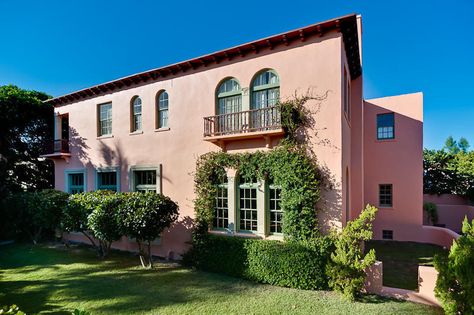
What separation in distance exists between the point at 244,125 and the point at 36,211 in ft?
35.3

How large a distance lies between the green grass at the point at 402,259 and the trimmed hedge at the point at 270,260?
7.95ft

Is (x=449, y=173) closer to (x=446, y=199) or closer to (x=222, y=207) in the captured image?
(x=446, y=199)

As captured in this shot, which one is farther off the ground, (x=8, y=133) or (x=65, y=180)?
(x=8, y=133)

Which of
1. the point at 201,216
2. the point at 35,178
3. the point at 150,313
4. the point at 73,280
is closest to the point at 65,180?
the point at 35,178

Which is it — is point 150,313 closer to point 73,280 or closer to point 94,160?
point 73,280

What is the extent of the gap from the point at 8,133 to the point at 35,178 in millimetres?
3202

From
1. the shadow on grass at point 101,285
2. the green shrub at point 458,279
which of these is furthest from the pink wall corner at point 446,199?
the shadow on grass at point 101,285

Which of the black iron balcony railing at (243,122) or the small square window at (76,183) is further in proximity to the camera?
the small square window at (76,183)

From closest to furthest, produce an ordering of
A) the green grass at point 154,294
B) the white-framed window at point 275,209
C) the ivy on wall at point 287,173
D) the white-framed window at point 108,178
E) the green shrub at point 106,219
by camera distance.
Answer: the green grass at point 154,294 → the ivy on wall at point 287,173 → the white-framed window at point 275,209 → the green shrub at point 106,219 → the white-framed window at point 108,178

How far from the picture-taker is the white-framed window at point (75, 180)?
13930mm

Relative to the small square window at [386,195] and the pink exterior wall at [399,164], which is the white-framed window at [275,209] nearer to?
the pink exterior wall at [399,164]

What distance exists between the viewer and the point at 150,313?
5969mm

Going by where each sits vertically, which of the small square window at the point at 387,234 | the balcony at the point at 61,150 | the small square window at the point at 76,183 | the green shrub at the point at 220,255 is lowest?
the small square window at the point at 387,234

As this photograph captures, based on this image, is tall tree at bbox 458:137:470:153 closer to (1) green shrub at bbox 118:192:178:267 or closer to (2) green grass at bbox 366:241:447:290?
(2) green grass at bbox 366:241:447:290
